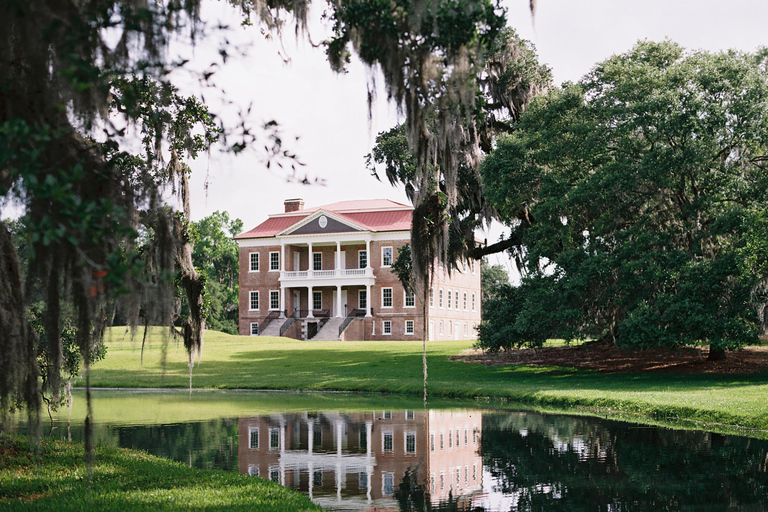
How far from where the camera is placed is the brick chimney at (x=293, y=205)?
187 ft

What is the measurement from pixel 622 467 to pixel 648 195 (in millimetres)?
13981

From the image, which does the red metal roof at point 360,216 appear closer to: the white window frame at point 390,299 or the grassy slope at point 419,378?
the white window frame at point 390,299

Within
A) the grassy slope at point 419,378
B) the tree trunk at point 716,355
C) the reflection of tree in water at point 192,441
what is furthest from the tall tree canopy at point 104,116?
the tree trunk at point 716,355

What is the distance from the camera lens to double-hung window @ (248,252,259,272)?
5475 centimetres

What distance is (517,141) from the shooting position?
2477 centimetres

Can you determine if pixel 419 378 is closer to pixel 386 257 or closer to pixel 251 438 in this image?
pixel 251 438

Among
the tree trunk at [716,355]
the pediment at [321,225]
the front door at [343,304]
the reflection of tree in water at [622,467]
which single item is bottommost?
the reflection of tree in water at [622,467]

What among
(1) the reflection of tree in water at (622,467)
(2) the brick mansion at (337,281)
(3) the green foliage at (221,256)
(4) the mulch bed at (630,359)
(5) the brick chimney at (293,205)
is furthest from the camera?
(3) the green foliage at (221,256)

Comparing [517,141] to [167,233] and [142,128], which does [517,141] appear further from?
[167,233]

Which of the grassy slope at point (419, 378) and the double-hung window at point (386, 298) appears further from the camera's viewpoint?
the double-hung window at point (386, 298)

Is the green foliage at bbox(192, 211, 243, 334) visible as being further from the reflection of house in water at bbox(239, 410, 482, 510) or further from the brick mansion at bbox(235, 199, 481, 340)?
the reflection of house in water at bbox(239, 410, 482, 510)

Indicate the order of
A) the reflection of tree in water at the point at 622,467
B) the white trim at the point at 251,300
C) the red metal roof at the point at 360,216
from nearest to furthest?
1. the reflection of tree in water at the point at 622,467
2. the red metal roof at the point at 360,216
3. the white trim at the point at 251,300

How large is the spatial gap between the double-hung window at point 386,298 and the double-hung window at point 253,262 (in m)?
9.57

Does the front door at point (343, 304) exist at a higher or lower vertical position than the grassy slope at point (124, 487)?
higher
